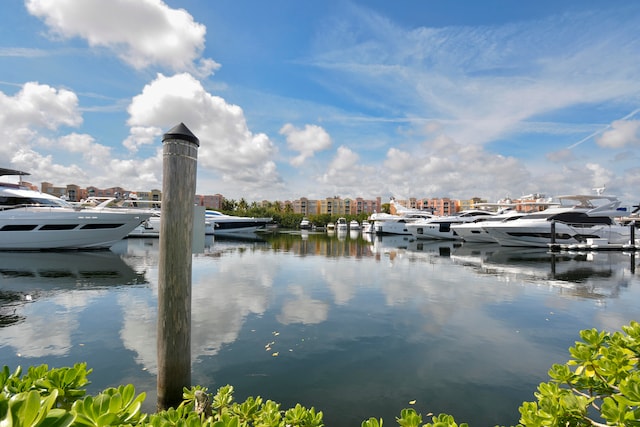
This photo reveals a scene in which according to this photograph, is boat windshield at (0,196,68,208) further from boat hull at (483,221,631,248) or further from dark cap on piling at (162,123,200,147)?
boat hull at (483,221,631,248)

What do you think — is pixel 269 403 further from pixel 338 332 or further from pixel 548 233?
pixel 548 233

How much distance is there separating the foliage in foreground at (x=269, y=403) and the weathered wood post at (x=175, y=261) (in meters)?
1.57

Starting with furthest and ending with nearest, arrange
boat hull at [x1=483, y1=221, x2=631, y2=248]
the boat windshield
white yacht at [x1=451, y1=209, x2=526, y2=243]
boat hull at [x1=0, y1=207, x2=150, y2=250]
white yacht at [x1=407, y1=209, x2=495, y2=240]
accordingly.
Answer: white yacht at [x1=407, y1=209, x2=495, y2=240], white yacht at [x1=451, y1=209, x2=526, y2=243], boat hull at [x1=483, y1=221, x2=631, y2=248], the boat windshield, boat hull at [x1=0, y1=207, x2=150, y2=250]

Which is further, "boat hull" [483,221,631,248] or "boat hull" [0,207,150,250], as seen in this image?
"boat hull" [483,221,631,248]

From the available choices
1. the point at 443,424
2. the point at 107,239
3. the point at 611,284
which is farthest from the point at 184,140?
the point at 107,239

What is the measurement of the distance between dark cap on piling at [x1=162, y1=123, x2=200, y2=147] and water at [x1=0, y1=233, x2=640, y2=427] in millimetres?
3497

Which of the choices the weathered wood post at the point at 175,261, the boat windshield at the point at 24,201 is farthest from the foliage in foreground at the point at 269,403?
the boat windshield at the point at 24,201

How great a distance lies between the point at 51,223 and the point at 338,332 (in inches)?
881

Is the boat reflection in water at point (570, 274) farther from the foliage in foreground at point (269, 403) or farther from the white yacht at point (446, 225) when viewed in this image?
the white yacht at point (446, 225)

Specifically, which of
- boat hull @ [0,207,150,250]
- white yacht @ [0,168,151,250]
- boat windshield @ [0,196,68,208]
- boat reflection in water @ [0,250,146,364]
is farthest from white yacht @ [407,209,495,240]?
boat windshield @ [0,196,68,208]

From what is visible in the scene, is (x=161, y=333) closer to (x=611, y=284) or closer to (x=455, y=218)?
(x=611, y=284)

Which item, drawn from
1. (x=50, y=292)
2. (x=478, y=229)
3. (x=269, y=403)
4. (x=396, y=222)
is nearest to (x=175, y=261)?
(x=269, y=403)

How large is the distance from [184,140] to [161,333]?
7.35 feet

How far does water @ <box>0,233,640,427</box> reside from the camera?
485cm
